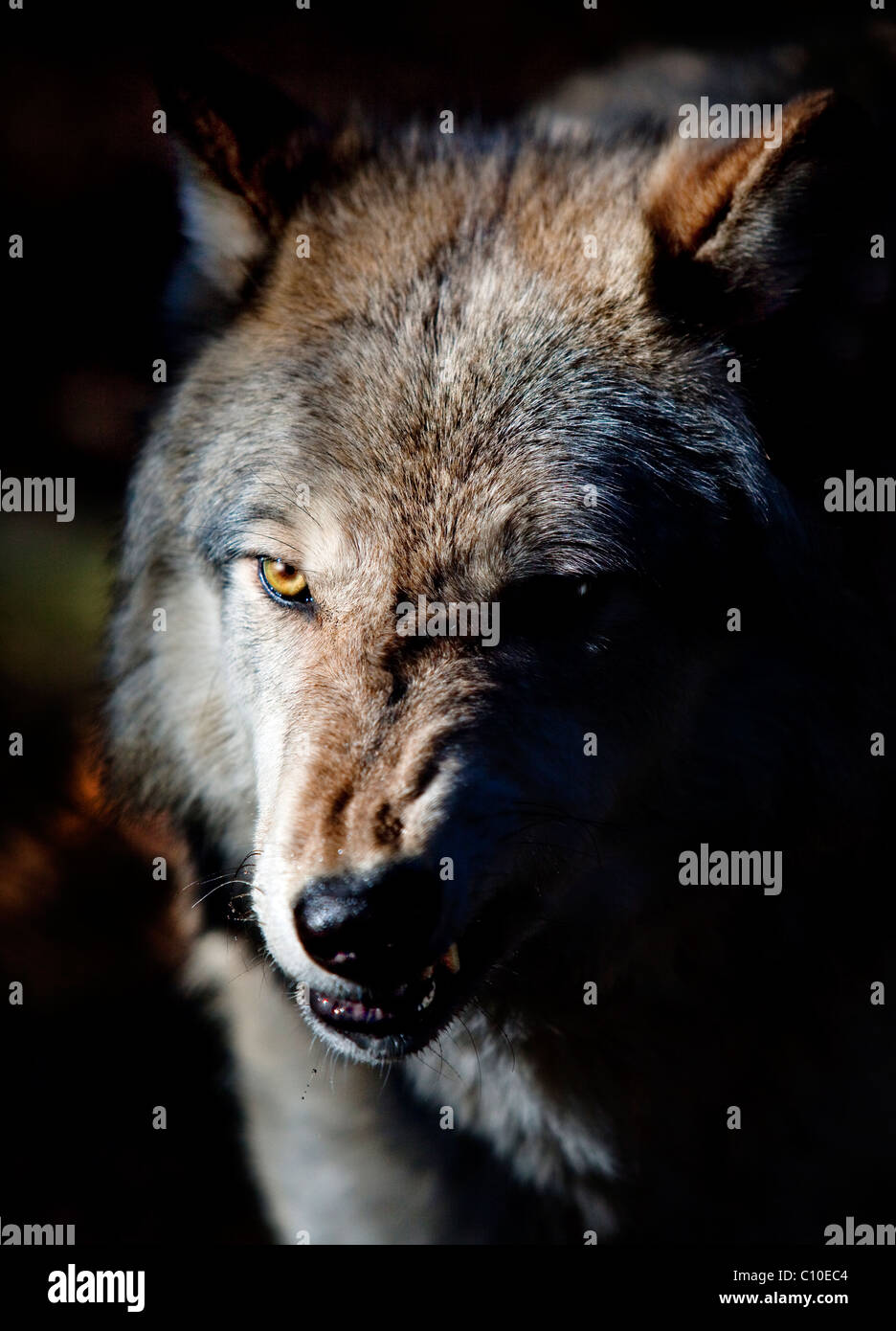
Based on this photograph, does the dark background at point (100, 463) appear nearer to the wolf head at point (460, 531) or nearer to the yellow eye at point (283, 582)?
the wolf head at point (460, 531)

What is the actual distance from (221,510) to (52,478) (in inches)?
127

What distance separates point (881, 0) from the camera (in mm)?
3984

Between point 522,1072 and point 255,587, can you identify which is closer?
point 255,587

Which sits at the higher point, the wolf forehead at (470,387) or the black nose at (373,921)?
the wolf forehead at (470,387)

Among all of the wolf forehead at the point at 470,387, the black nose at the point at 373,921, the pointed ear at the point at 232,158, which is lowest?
the black nose at the point at 373,921

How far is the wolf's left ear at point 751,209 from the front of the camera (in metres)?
1.90

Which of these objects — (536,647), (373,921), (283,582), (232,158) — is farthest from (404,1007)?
(232,158)

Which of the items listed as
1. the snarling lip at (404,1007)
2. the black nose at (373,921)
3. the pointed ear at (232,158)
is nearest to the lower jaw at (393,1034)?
the snarling lip at (404,1007)

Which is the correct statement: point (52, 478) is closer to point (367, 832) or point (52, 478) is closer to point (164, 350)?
point (164, 350)

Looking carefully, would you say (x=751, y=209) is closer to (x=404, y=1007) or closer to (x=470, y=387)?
(x=470, y=387)

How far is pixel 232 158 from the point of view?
7.44 ft

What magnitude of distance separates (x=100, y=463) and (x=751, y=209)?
3778 mm

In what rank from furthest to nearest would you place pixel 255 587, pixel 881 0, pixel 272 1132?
1. pixel 881 0
2. pixel 272 1132
3. pixel 255 587

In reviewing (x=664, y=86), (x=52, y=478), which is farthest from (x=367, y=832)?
(x=52, y=478)
